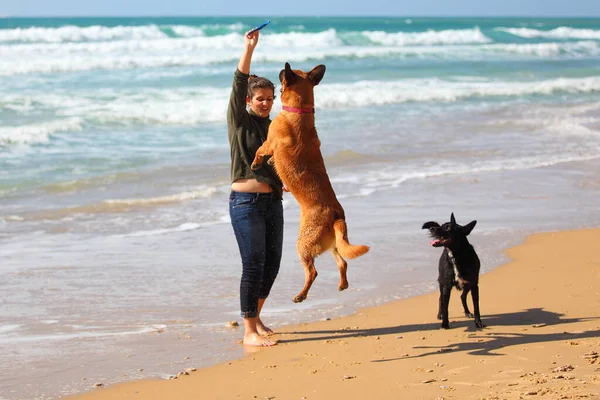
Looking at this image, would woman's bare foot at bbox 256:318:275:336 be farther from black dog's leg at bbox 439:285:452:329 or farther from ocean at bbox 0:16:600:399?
black dog's leg at bbox 439:285:452:329

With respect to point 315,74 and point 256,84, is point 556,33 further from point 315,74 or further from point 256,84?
point 315,74

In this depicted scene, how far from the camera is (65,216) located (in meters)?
9.77

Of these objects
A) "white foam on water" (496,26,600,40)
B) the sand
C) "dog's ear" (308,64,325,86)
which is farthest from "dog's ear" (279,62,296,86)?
"white foam on water" (496,26,600,40)

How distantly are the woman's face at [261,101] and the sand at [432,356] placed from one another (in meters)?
1.48

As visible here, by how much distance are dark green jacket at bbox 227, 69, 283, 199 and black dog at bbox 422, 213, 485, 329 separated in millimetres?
1104

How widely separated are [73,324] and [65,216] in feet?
13.1

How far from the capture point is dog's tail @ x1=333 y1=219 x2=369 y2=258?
4.62 metres

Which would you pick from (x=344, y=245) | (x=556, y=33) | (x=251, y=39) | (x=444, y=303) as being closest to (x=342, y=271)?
(x=344, y=245)

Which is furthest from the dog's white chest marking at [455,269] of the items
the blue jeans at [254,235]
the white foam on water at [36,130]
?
the white foam on water at [36,130]

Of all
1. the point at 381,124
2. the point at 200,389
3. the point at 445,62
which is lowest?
the point at 200,389

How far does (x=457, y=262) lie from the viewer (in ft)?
18.1

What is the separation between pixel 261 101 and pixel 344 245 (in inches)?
44.2

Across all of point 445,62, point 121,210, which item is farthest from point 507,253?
point 445,62

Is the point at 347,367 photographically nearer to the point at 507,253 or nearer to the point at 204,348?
the point at 204,348
